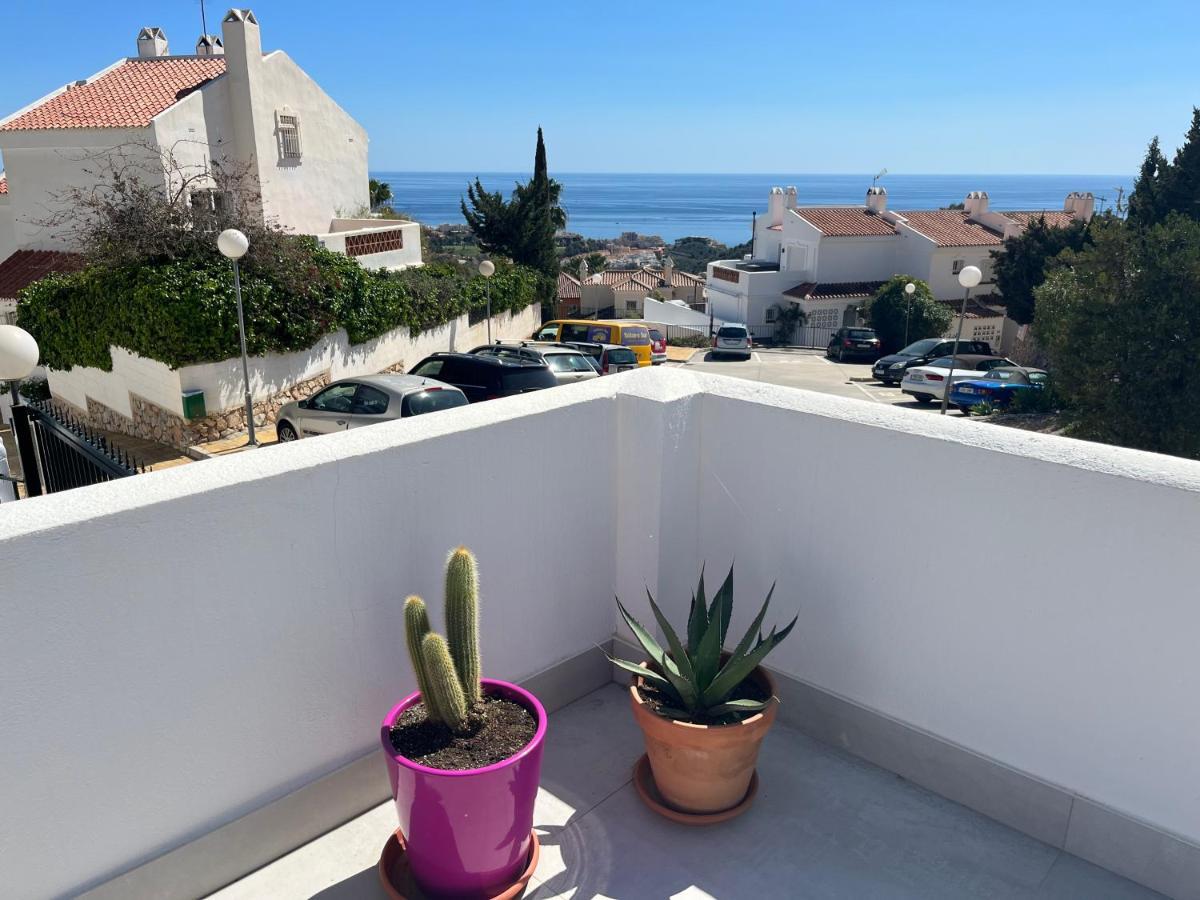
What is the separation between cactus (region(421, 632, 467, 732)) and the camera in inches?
124

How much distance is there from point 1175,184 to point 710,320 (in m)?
21.0

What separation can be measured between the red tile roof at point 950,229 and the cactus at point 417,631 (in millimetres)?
47458

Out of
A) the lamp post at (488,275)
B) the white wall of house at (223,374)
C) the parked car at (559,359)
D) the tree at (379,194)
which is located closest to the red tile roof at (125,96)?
the white wall of house at (223,374)

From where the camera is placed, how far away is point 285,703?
344 centimetres

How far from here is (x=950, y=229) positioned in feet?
155

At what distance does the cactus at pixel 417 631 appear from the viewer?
3.22 meters

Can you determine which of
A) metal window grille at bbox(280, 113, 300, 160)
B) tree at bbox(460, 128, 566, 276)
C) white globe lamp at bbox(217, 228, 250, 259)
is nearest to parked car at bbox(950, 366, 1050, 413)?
white globe lamp at bbox(217, 228, 250, 259)

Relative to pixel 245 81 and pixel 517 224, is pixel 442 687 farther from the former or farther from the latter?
pixel 517 224

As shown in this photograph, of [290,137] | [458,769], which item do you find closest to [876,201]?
[290,137]

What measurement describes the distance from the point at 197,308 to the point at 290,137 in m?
11.0

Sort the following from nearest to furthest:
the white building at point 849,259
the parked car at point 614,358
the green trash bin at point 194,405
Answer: the green trash bin at point 194,405
the parked car at point 614,358
the white building at point 849,259

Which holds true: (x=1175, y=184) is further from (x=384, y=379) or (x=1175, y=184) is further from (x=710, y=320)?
(x=384, y=379)

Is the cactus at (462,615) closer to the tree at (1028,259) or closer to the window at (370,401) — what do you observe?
the window at (370,401)

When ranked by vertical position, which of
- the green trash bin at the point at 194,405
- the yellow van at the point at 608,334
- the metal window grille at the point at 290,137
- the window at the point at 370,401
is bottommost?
the yellow van at the point at 608,334
